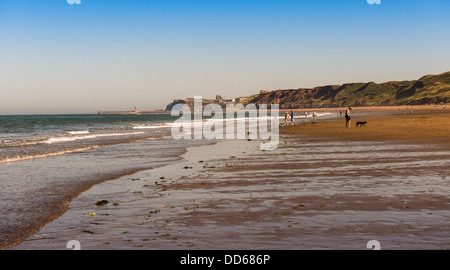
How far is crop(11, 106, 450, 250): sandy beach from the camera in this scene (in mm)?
6641

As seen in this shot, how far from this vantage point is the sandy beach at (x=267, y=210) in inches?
261

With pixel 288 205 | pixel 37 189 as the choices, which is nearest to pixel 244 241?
pixel 288 205

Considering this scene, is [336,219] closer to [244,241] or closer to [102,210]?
[244,241]

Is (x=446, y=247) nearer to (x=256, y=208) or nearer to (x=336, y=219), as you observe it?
(x=336, y=219)

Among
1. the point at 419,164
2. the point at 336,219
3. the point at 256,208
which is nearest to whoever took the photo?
the point at 336,219

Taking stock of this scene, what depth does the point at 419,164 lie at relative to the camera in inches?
574

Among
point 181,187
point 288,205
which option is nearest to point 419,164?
point 288,205

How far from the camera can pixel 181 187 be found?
12102mm

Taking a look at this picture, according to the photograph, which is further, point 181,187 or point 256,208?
point 181,187

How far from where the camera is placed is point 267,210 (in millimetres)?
8727

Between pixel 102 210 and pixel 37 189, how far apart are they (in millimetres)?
4311
